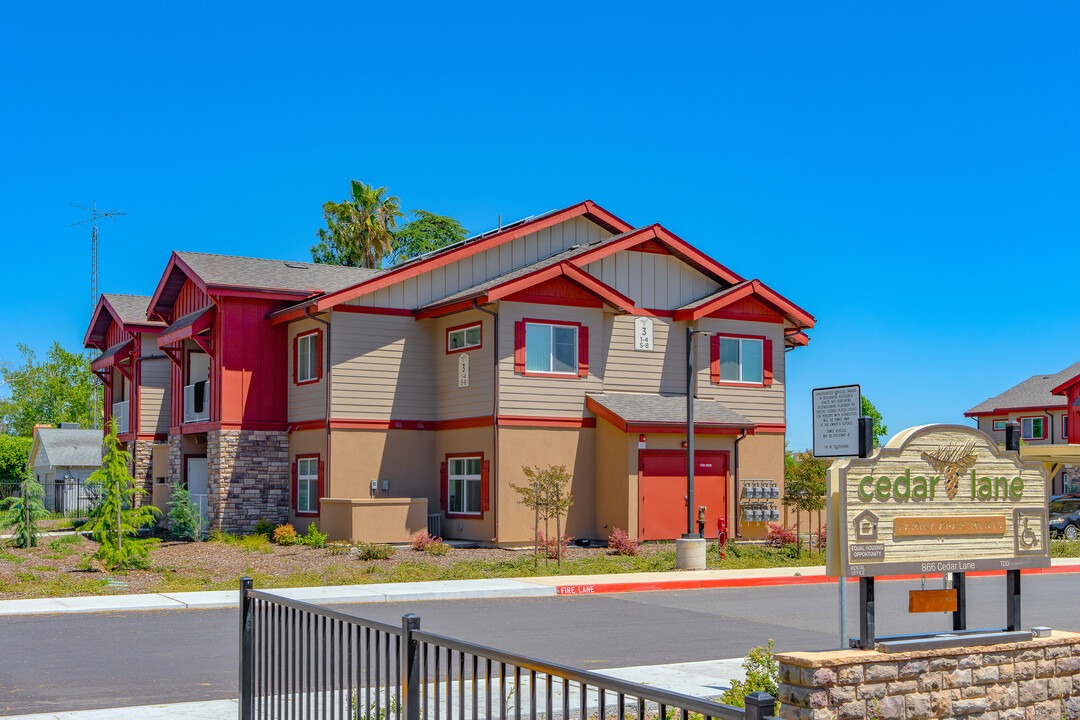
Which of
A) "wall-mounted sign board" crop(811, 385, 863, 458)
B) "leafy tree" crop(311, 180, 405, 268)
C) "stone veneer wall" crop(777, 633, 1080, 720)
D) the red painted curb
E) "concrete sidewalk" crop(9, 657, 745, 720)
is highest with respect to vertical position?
"leafy tree" crop(311, 180, 405, 268)

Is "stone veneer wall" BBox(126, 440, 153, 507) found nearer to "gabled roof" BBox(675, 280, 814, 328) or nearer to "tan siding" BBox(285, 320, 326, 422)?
"tan siding" BBox(285, 320, 326, 422)

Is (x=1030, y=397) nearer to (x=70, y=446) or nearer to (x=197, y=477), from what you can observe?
(x=197, y=477)

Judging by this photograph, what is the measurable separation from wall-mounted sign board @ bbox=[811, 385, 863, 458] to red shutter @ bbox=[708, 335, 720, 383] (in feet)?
66.7

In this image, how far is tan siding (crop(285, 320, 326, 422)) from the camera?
29.7 m

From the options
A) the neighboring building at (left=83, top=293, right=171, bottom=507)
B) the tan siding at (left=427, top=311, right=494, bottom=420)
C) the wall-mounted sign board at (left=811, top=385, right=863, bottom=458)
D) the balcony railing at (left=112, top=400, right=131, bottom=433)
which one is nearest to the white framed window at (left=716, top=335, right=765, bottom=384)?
the tan siding at (left=427, top=311, right=494, bottom=420)

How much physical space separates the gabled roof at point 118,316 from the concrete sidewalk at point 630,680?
30.4 meters

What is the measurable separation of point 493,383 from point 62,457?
4263 cm

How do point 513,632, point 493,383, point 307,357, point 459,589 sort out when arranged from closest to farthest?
1. point 513,632
2. point 459,589
3. point 493,383
4. point 307,357

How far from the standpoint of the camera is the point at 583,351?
29578 mm

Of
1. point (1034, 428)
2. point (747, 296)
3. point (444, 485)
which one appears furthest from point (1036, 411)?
point (444, 485)

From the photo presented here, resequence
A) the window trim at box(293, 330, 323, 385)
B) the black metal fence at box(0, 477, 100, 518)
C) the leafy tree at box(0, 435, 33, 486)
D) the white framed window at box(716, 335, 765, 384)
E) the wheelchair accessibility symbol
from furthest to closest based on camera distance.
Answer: the leafy tree at box(0, 435, 33, 486) → the black metal fence at box(0, 477, 100, 518) → the white framed window at box(716, 335, 765, 384) → the window trim at box(293, 330, 323, 385) → the wheelchair accessibility symbol

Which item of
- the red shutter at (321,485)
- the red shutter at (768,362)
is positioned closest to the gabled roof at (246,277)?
the red shutter at (321,485)

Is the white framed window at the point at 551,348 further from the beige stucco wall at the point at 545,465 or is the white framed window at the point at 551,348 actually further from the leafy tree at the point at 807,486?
the leafy tree at the point at 807,486

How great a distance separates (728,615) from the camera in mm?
16375
